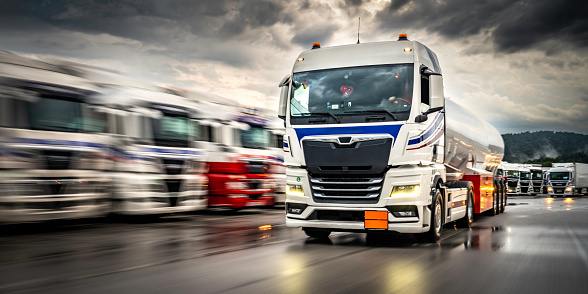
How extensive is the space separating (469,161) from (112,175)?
27.2 ft

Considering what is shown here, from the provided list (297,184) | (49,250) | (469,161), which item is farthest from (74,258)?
(469,161)

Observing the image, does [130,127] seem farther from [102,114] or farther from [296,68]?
[296,68]

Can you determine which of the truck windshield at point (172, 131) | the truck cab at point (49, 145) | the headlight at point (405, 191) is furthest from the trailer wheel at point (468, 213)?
the truck cab at point (49, 145)

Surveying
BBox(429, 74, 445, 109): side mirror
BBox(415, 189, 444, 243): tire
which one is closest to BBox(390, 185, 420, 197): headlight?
BBox(415, 189, 444, 243): tire

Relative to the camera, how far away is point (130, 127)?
1289 centimetres

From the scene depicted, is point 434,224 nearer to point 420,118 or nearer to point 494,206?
point 420,118

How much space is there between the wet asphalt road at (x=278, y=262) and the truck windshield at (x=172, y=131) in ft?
8.17

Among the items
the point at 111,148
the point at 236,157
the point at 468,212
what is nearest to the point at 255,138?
the point at 236,157

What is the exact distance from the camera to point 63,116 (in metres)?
11.1

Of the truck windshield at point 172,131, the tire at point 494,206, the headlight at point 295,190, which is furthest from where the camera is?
the tire at point 494,206

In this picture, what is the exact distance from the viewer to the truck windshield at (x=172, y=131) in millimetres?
13414

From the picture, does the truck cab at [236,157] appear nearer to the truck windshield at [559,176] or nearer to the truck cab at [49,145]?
the truck cab at [49,145]

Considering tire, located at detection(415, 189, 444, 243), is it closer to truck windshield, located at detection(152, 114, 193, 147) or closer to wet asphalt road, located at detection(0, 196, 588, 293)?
wet asphalt road, located at detection(0, 196, 588, 293)

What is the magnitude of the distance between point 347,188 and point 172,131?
6248 mm
